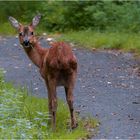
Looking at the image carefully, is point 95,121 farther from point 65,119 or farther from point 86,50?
point 86,50

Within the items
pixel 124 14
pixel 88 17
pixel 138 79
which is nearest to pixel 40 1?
pixel 88 17

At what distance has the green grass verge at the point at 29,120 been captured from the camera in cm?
761

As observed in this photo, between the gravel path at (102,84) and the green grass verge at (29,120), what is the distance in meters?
0.30

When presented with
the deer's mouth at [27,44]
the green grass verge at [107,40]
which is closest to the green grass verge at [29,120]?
the deer's mouth at [27,44]

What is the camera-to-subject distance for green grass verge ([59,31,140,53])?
15.2 m

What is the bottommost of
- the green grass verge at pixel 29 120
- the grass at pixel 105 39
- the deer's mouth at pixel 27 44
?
the grass at pixel 105 39

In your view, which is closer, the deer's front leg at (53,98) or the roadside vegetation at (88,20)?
the deer's front leg at (53,98)

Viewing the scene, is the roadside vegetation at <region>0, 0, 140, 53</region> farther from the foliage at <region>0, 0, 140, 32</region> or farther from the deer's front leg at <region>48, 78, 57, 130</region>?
the deer's front leg at <region>48, 78, 57, 130</region>

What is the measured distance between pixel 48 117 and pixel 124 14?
27.8 feet

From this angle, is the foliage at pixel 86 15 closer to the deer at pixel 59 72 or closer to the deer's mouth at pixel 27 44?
the deer's mouth at pixel 27 44

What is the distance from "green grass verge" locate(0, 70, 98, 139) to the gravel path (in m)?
0.30

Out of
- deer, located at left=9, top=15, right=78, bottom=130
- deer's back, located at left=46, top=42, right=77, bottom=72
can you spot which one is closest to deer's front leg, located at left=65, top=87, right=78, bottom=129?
deer, located at left=9, top=15, right=78, bottom=130

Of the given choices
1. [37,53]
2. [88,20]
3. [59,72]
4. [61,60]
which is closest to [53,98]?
[59,72]

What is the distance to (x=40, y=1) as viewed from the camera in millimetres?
19234
